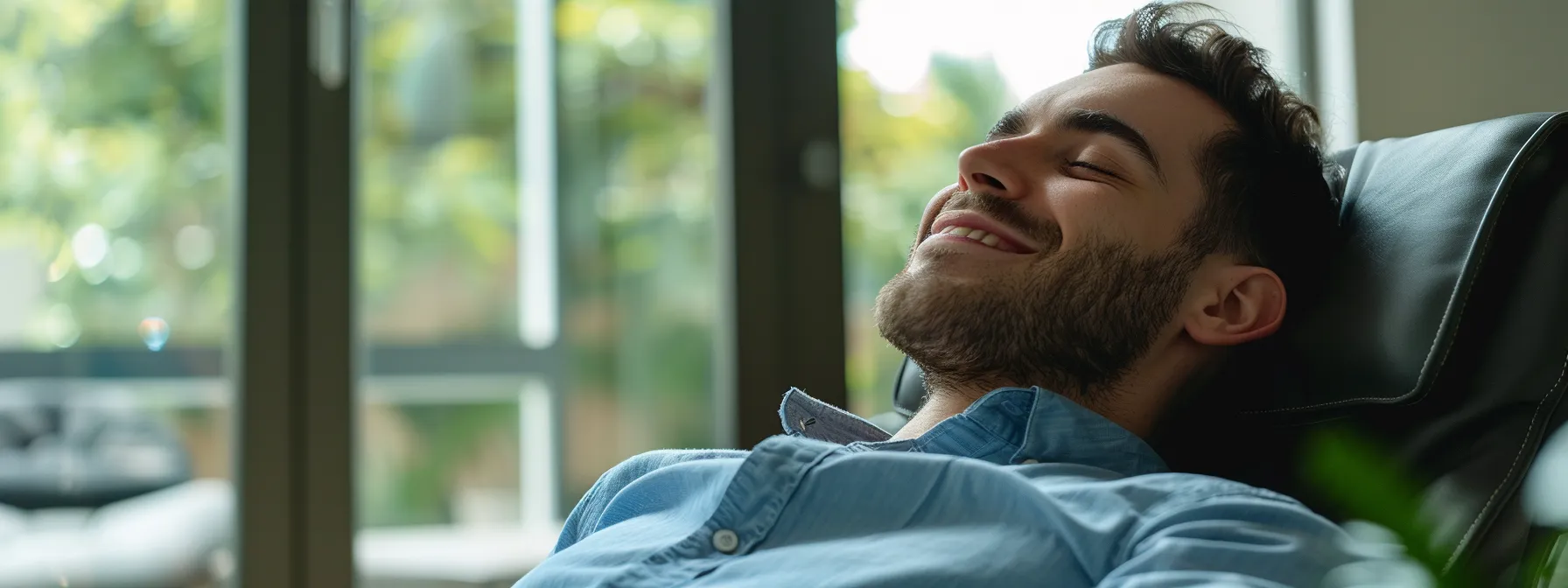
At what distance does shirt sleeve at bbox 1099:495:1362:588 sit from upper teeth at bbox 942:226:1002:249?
0.40m

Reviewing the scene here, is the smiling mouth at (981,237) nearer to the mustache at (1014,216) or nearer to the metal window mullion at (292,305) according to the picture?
the mustache at (1014,216)

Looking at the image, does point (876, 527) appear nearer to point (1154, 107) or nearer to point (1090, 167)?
point (1090, 167)

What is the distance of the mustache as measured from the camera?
118 cm

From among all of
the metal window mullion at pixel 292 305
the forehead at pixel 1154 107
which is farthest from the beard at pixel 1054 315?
the metal window mullion at pixel 292 305

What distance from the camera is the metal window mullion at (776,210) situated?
204 cm

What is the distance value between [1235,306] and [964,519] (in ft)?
1.42

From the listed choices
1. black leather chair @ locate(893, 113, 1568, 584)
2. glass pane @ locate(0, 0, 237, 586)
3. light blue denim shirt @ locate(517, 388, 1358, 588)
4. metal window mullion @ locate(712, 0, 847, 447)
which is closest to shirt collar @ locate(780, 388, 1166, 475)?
light blue denim shirt @ locate(517, 388, 1358, 588)

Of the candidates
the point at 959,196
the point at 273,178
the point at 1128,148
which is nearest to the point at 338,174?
the point at 273,178

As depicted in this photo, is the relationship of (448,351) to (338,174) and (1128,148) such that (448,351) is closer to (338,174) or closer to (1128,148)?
(338,174)

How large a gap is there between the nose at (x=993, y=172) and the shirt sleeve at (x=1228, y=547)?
44 centimetres

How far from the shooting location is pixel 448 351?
2016mm

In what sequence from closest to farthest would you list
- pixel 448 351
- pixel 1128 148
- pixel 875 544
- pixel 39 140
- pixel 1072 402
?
pixel 875 544 → pixel 1072 402 → pixel 1128 148 → pixel 39 140 → pixel 448 351

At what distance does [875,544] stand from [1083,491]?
0.18m

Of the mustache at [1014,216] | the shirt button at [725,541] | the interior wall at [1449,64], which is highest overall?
the interior wall at [1449,64]
